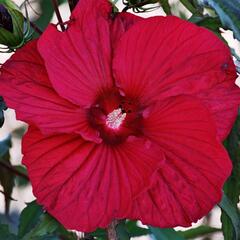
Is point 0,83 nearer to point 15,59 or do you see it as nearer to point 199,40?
point 15,59

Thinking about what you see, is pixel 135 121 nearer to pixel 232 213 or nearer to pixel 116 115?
pixel 116 115

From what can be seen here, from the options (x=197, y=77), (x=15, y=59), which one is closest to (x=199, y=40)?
(x=197, y=77)

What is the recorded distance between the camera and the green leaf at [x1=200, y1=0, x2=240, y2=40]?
54cm

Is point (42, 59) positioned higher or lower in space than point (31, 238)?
higher

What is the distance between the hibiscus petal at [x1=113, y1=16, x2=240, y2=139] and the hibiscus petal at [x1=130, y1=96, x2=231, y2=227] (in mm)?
18

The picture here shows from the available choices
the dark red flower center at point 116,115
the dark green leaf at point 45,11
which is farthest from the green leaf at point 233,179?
the dark green leaf at point 45,11

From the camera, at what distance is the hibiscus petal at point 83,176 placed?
1.58ft

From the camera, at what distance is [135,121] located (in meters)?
0.52

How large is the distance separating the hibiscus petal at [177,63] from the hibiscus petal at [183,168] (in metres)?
0.02

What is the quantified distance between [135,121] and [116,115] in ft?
0.05

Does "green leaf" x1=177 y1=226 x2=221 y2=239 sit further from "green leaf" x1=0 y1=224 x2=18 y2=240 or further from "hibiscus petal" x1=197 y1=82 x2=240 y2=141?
"hibiscus petal" x1=197 y1=82 x2=240 y2=141

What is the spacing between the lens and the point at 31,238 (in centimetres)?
57

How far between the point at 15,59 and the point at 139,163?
113 millimetres

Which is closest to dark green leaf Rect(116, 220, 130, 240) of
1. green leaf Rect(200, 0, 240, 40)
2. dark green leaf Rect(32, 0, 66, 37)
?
green leaf Rect(200, 0, 240, 40)
